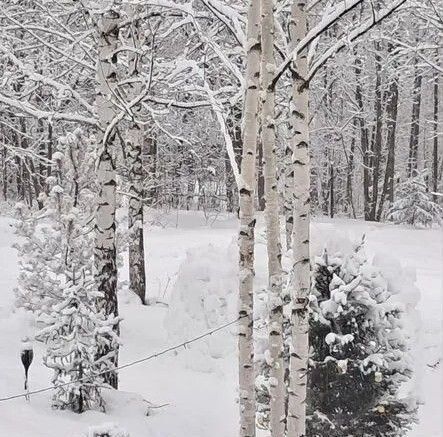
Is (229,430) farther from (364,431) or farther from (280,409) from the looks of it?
(280,409)

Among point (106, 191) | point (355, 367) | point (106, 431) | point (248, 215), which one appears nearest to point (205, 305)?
point (106, 191)

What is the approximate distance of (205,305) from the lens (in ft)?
28.4

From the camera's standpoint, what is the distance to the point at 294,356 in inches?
151

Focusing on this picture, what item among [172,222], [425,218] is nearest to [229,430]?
[172,222]

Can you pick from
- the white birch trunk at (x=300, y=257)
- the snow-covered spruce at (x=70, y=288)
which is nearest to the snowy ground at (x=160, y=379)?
the snow-covered spruce at (x=70, y=288)

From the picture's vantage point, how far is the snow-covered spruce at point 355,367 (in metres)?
5.26

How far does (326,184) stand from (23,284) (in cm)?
2479

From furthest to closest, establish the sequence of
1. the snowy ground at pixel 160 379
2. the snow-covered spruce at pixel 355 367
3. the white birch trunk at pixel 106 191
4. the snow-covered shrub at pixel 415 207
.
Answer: the snow-covered shrub at pixel 415 207 → the white birch trunk at pixel 106 191 → the snowy ground at pixel 160 379 → the snow-covered spruce at pixel 355 367

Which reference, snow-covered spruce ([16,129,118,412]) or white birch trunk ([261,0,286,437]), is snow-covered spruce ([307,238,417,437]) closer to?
white birch trunk ([261,0,286,437])

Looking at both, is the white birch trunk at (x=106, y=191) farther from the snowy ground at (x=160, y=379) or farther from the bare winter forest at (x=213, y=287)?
the snowy ground at (x=160, y=379)

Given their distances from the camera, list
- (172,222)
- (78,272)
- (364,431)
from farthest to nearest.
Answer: (172,222) < (78,272) < (364,431)

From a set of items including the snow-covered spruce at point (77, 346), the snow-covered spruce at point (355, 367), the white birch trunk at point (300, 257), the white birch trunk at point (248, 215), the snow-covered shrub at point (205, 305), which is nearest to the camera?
the white birch trunk at point (300, 257)

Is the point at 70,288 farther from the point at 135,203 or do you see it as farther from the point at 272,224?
the point at 135,203

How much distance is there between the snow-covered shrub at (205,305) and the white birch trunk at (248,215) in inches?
163
